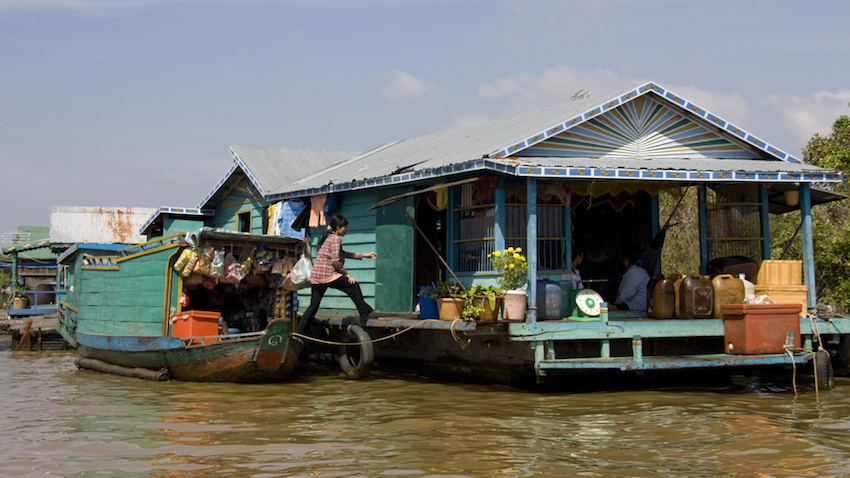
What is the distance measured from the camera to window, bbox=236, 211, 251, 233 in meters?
17.6

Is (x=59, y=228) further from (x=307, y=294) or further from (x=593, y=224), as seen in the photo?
(x=593, y=224)

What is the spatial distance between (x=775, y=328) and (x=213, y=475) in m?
7.19

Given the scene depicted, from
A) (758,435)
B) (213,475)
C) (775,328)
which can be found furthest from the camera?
(775,328)

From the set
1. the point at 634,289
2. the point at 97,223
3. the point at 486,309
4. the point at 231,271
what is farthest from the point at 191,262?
the point at 97,223

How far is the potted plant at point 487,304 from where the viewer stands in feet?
32.6

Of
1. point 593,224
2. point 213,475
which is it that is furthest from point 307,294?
point 213,475

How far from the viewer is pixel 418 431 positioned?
7.63 m

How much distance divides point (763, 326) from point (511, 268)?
3.24 meters

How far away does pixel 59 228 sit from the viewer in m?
23.3

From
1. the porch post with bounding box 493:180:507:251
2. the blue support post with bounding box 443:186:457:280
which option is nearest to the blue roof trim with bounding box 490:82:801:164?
the porch post with bounding box 493:180:507:251

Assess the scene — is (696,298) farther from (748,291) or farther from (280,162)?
(280,162)

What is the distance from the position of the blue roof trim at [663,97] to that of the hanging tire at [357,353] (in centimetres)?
331

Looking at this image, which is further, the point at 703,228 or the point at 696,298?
the point at 703,228

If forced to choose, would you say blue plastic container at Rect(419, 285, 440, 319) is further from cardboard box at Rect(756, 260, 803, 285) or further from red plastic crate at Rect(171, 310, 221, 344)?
cardboard box at Rect(756, 260, 803, 285)
